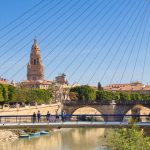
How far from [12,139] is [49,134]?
6.61 meters

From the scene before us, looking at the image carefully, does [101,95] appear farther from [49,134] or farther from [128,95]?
[49,134]

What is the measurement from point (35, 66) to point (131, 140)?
331ft

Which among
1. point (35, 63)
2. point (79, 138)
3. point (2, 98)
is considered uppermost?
point (35, 63)

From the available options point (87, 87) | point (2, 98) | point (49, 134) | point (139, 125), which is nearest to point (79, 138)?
point (49, 134)

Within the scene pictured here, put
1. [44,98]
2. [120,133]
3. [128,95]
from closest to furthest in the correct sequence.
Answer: [120,133] → [44,98] → [128,95]

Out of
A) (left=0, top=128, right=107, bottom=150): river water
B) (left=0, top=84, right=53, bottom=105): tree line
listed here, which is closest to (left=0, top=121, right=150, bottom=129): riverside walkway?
(left=0, top=128, right=107, bottom=150): river water

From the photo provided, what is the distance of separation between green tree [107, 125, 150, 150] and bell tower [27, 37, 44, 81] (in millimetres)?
95725

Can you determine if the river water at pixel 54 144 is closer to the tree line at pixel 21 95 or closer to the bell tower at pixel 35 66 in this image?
the tree line at pixel 21 95

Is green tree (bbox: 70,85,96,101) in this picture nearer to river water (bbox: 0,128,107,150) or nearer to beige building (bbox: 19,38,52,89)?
river water (bbox: 0,128,107,150)

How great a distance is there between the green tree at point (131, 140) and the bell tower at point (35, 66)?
95.7 m

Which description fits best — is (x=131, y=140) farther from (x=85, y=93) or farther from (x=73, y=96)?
(x=85, y=93)

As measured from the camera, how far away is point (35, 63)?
401 ft

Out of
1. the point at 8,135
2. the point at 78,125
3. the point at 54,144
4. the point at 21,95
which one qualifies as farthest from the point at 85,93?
the point at 78,125

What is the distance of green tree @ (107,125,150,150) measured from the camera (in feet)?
71.0
